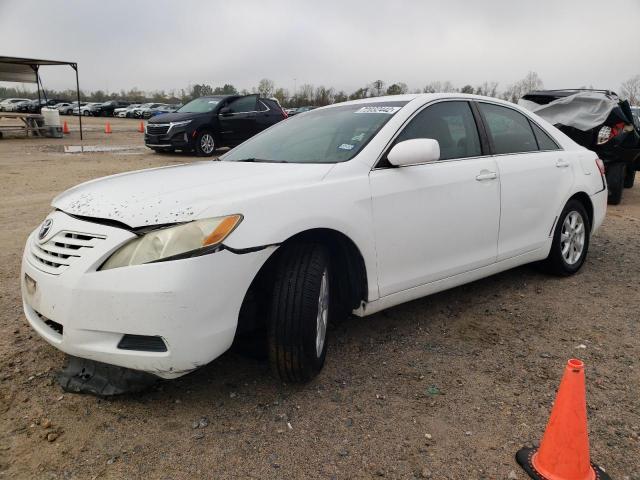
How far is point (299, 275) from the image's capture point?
249 centimetres

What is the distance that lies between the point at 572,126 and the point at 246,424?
24.9 feet

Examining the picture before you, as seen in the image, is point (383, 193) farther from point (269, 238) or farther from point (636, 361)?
point (636, 361)

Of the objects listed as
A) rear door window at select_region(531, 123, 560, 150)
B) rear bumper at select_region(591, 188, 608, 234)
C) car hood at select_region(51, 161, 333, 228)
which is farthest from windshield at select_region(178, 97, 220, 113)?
car hood at select_region(51, 161, 333, 228)

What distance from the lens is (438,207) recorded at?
3178 millimetres

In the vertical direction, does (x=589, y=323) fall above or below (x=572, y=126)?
below

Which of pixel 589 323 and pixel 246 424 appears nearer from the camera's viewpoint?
pixel 246 424

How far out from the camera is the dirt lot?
2160 mm

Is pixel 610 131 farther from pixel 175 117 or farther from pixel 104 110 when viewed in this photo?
pixel 104 110

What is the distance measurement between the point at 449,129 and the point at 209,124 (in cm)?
1114

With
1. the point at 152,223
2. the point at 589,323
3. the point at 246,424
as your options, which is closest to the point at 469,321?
the point at 589,323

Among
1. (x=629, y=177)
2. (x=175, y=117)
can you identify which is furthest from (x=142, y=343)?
(x=175, y=117)

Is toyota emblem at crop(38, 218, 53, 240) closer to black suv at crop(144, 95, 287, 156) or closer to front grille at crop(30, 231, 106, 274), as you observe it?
front grille at crop(30, 231, 106, 274)

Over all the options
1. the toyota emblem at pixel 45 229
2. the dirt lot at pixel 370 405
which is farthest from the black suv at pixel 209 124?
the toyota emblem at pixel 45 229

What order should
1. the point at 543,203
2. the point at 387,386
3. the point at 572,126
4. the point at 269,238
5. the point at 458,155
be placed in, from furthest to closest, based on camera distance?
the point at 572,126 < the point at 543,203 < the point at 458,155 < the point at 387,386 < the point at 269,238
